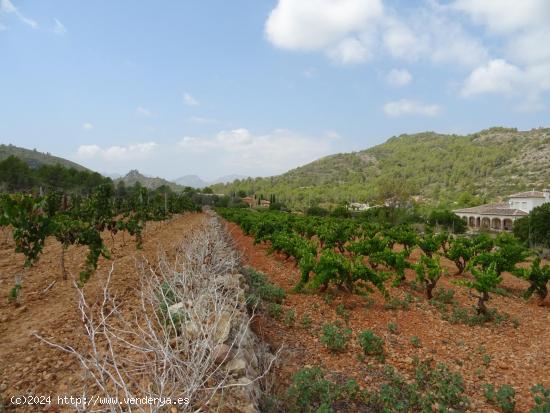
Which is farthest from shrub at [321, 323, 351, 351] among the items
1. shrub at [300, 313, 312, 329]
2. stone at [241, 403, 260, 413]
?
stone at [241, 403, 260, 413]

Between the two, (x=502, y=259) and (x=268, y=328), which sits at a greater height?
(x=502, y=259)

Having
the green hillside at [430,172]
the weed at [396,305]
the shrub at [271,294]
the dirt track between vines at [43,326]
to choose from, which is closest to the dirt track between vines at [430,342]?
the weed at [396,305]

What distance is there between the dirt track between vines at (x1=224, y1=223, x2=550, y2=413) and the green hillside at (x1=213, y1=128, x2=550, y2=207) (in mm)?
44637

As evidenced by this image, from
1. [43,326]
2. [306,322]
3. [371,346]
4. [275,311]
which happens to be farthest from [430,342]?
[43,326]

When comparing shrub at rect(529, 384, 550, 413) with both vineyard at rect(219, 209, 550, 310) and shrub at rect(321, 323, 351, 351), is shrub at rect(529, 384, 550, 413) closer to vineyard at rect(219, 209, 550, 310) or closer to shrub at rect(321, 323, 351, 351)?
shrub at rect(321, 323, 351, 351)

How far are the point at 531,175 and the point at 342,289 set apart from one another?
95049 mm

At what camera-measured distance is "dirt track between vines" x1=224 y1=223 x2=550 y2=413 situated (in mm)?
5211

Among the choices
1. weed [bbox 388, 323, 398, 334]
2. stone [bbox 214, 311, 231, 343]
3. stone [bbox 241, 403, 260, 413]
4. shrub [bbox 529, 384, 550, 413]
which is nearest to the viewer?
stone [bbox 241, 403, 260, 413]

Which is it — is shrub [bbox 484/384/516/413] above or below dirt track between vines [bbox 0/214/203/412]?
below

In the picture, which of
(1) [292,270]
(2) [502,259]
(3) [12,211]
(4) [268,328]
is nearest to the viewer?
(3) [12,211]

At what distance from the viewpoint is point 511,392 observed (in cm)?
440

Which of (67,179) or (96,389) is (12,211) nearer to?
(96,389)

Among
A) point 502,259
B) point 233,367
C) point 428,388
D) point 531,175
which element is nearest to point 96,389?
point 233,367

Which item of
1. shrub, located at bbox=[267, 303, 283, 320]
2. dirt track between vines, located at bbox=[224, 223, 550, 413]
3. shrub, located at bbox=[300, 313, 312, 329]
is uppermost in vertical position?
shrub, located at bbox=[267, 303, 283, 320]
